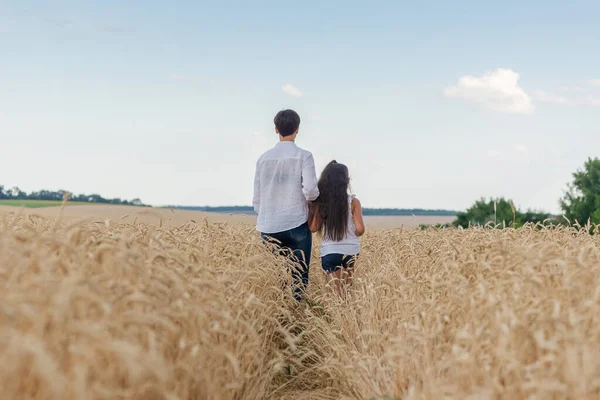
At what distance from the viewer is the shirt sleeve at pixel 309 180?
6.43 metres

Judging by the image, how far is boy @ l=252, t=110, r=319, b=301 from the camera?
6527mm

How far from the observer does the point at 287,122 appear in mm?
6574

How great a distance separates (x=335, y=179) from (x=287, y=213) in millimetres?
744

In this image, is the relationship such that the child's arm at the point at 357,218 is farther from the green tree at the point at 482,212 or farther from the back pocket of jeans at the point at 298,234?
the green tree at the point at 482,212

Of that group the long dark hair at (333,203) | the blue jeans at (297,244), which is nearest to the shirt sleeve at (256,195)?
the blue jeans at (297,244)

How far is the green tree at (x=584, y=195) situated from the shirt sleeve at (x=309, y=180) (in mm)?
16334

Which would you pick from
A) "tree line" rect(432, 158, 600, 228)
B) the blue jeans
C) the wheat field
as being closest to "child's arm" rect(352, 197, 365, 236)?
the blue jeans

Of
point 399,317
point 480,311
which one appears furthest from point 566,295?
point 399,317

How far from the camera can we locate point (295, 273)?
6715mm

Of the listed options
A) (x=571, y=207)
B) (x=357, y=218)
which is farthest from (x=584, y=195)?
(x=357, y=218)

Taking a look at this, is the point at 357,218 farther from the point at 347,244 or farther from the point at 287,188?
the point at 287,188

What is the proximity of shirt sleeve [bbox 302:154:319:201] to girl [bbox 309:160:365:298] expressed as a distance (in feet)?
0.97

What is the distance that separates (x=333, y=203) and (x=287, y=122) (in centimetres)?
111

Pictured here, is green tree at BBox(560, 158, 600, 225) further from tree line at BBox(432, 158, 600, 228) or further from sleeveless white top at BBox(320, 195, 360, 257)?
sleeveless white top at BBox(320, 195, 360, 257)
